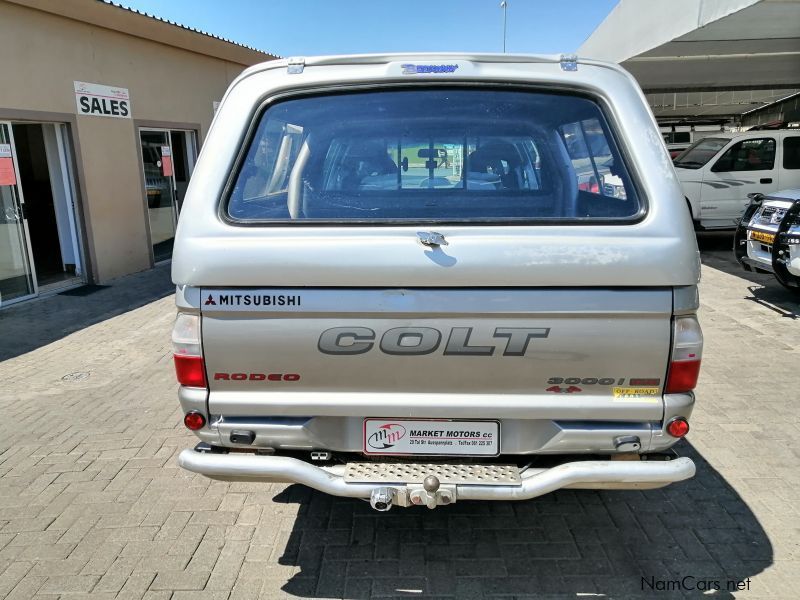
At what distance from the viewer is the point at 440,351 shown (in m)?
2.38

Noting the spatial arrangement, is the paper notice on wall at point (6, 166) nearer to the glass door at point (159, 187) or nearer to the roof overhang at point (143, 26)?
the roof overhang at point (143, 26)

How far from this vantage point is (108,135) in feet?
31.2

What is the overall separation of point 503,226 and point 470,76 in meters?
0.70

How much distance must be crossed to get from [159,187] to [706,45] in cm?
Answer: 1065

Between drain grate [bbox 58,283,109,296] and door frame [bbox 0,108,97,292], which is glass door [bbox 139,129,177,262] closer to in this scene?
door frame [bbox 0,108,97,292]

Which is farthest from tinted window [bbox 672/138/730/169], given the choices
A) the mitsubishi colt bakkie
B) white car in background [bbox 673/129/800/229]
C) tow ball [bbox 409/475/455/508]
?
tow ball [bbox 409/475/455/508]

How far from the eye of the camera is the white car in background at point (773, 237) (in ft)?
22.4

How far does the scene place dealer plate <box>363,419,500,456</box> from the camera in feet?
8.25

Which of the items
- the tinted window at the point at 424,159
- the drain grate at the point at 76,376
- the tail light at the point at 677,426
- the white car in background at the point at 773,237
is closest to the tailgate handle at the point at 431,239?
the tinted window at the point at 424,159

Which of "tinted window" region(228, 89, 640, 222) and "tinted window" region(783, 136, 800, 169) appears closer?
"tinted window" region(228, 89, 640, 222)

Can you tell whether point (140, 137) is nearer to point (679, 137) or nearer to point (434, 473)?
point (434, 473)

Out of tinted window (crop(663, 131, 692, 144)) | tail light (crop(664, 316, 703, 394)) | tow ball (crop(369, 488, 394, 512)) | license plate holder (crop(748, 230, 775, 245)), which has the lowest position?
tow ball (crop(369, 488, 394, 512))

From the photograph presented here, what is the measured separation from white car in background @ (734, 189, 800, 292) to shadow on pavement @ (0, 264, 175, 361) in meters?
7.82

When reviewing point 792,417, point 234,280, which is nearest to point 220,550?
point 234,280
